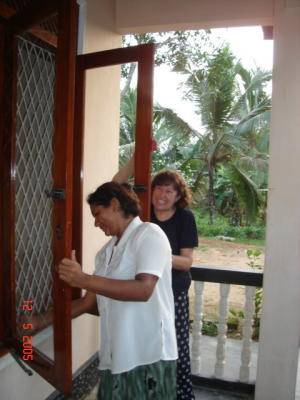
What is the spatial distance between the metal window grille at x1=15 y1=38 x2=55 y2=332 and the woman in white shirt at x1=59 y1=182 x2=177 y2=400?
72 centimetres

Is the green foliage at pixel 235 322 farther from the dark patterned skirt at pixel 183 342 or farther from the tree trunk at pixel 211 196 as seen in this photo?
the tree trunk at pixel 211 196

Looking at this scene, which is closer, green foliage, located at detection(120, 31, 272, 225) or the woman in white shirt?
the woman in white shirt

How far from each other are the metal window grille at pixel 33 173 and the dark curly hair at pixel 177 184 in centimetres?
64

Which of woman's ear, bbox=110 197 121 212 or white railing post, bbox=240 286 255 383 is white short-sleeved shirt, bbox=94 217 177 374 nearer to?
woman's ear, bbox=110 197 121 212

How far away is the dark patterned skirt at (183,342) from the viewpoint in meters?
1.94

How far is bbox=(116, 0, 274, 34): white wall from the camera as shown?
239 centimetres

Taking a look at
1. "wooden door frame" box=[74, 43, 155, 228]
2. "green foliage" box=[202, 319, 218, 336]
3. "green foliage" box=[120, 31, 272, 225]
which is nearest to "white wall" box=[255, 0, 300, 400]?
"wooden door frame" box=[74, 43, 155, 228]

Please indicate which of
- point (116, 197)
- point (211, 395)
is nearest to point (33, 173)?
point (116, 197)

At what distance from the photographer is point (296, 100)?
206 centimetres

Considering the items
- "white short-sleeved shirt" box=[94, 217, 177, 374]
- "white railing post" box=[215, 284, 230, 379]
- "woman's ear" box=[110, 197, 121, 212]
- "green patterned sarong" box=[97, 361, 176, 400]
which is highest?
"woman's ear" box=[110, 197, 121, 212]

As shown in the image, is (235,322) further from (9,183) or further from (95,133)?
(9,183)

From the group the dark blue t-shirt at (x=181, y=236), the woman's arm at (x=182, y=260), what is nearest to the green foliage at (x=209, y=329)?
the dark blue t-shirt at (x=181, y=236)

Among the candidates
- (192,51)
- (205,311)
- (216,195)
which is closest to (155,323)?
(205,311)

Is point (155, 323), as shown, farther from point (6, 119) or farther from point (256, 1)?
point (256, 1)
